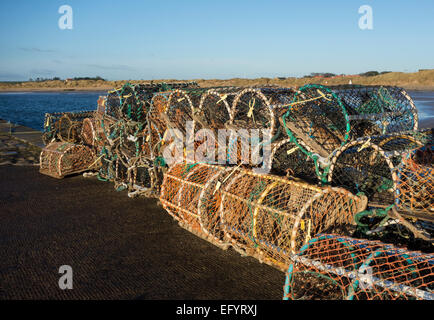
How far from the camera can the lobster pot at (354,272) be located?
2.26 m

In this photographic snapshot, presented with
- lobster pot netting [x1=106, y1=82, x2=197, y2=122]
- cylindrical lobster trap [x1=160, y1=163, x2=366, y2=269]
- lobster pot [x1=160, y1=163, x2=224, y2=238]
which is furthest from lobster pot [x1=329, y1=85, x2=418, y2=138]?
lobster pot netting [x1=106, y1=82, x2=197, y2=122]

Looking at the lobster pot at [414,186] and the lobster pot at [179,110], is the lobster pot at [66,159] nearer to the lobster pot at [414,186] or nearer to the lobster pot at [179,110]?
the lobster pot at [179,110]

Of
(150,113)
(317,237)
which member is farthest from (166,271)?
(150,113)

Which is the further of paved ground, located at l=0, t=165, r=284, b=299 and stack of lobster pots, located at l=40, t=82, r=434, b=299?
paved ground, located at l=0, t=165, r=284, b=299

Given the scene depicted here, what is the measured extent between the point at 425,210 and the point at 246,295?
1884mm

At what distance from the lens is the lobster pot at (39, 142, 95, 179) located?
7.07 metres

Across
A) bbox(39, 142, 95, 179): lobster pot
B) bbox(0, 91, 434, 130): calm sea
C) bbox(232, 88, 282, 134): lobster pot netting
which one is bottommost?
bbox(39, 142, 95, 179): lobster pot

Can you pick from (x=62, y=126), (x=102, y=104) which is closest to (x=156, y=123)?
(x=102, y=104)

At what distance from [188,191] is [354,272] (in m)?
2.45

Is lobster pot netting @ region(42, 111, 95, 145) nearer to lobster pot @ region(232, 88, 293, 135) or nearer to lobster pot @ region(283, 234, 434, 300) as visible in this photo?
lobster pot @ region(232, 88, 293, 135)

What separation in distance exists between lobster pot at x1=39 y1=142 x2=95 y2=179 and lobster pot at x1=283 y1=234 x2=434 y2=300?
17.4ft

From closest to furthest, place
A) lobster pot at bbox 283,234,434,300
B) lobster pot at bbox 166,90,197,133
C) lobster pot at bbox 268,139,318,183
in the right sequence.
Result: lobster pot at bbox 283,234,434,300, lobster pot at bbox 268,139,318,183, lobster pot at bbox 166,90,197,133

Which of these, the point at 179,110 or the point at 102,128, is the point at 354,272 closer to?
the point at 179,110
